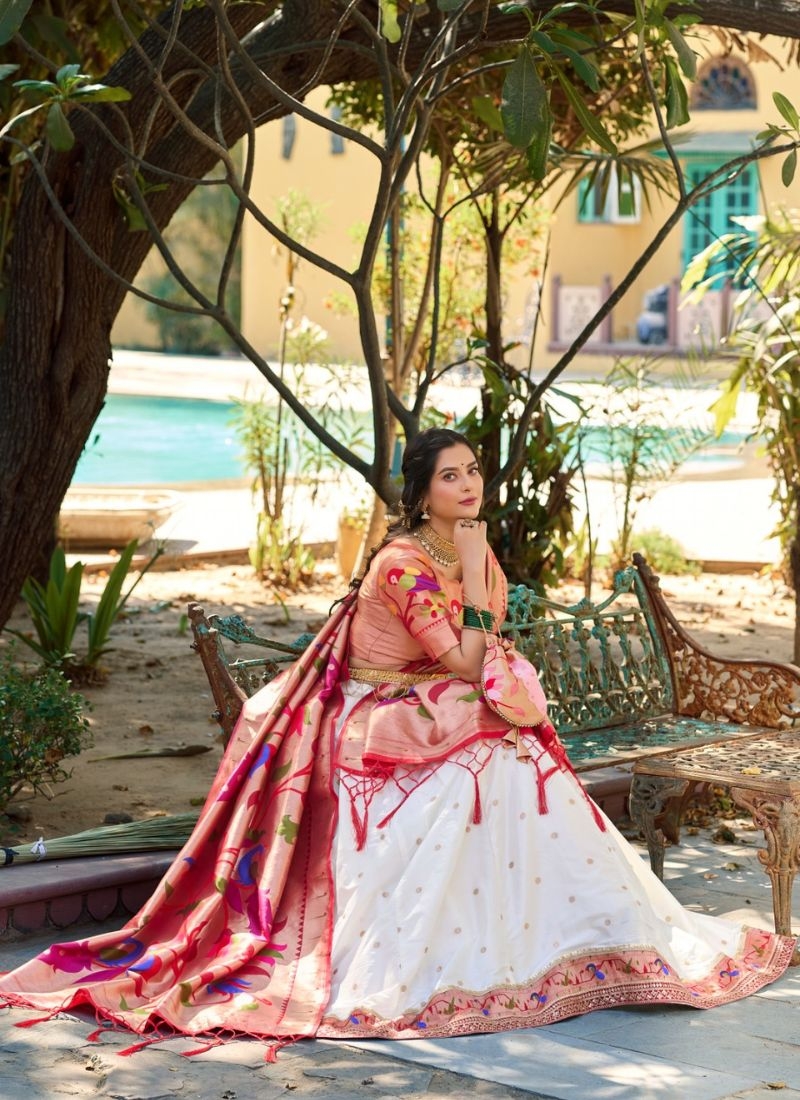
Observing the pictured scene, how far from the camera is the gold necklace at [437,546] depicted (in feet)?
12.4

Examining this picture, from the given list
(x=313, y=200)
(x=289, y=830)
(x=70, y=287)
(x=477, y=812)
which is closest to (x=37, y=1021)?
(x=289, y=830)

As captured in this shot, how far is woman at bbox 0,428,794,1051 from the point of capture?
131 inches

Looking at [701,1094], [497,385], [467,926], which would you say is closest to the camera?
[701,1094]

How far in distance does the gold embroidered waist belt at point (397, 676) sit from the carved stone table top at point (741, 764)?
68 cm

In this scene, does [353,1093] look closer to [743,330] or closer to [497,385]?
[497,385]

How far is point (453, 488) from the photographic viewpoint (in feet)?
12.3

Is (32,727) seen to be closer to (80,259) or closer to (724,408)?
(80,259)

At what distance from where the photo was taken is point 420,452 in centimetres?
381

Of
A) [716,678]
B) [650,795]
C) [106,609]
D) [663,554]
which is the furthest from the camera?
[663,554]

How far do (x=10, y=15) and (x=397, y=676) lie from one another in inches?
65.0


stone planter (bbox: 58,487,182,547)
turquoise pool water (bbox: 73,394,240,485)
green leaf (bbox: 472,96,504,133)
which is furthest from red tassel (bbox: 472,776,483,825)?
turquoise pool water (bbox: 73,394,240,485)

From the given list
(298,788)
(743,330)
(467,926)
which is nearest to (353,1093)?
(467,926)

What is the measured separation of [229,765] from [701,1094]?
1350mm

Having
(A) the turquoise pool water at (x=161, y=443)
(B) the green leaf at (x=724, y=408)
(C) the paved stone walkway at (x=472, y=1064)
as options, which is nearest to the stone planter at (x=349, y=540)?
(B) the green leaf at (x=724, y=408)
